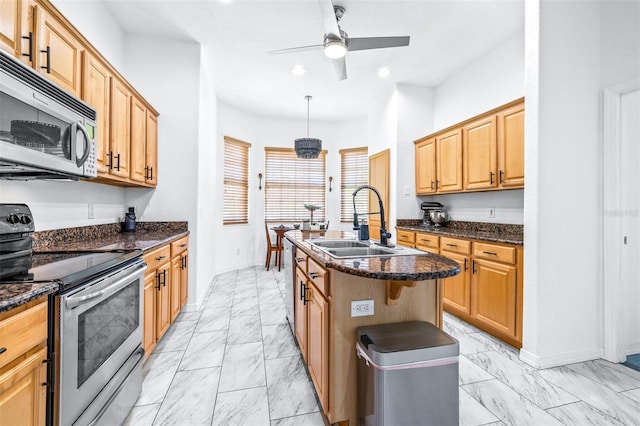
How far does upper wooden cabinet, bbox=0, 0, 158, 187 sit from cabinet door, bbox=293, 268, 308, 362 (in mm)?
1700

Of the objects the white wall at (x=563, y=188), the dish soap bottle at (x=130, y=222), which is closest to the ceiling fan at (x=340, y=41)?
the white wall at (x=563, y=188)

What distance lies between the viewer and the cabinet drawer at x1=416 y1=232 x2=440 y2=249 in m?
3.39

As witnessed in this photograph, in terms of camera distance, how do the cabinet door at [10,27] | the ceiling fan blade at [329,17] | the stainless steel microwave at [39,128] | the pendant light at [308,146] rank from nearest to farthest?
the stainless steel microwave at [39,128], the cabinet door at [10,27], the ceiling fan blade at [329,17], the pendant light at [308,146]

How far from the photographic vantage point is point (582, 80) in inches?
90.7

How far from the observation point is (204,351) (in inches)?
96.0

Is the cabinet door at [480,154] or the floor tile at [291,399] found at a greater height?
the cabinet door at [480,154]

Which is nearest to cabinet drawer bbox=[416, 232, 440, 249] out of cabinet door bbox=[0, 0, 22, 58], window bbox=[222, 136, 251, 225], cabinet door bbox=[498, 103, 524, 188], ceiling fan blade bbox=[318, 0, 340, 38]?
cabinet door bbox=[498, 103, 524, 188]

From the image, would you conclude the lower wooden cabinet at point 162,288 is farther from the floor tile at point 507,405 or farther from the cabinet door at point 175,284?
the floor tile at point 507,405

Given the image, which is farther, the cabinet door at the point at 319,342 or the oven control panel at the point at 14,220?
the cabinet door at the point at 319,342

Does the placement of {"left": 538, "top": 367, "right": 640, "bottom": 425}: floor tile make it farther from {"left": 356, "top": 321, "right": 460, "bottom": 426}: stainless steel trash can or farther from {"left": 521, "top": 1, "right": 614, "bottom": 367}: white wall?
{"left": 356, "top": 321, "right": 460, "bottom": 426}: stainless steel trash can

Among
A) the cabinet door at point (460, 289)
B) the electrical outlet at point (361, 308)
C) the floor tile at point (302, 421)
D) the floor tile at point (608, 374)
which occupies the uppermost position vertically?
the electrical outlet at point (361, 308)

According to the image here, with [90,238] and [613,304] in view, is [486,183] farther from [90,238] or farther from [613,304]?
[90,238]

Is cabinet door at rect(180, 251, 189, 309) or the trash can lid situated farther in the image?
cabinet door at rect(180, 251, 189, 309)

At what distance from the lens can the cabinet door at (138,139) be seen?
266cm
